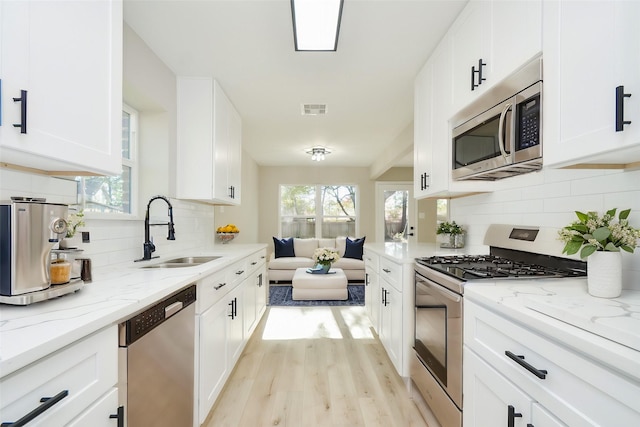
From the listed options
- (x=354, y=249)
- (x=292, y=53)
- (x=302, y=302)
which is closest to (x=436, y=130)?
(x=292, y=53)

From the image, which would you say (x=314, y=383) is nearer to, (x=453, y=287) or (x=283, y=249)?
(x=453, y=287)

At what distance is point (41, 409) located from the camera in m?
0.67

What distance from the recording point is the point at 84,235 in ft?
4.91

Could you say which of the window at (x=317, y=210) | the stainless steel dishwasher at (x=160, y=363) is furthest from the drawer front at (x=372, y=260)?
the window at (x=317, y=210)

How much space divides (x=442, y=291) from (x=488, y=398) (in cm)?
49

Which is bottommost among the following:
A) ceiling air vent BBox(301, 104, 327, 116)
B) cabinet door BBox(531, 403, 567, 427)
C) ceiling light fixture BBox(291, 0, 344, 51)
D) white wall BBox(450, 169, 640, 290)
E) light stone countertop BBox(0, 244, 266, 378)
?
cabinet door BBox(531, 403, 567, 427)

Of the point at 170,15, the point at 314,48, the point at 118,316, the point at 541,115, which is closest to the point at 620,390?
the point at 541,115

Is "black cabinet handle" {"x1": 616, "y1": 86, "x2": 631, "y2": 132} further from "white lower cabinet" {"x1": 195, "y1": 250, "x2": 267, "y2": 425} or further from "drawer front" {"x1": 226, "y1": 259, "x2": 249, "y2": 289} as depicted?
"drawer front" {"x1": 226, "y1": 259, "x2": 249, "y2": 289}

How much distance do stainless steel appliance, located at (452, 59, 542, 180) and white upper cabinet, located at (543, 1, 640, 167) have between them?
Result: 155 mm

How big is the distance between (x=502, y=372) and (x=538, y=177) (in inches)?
45.6

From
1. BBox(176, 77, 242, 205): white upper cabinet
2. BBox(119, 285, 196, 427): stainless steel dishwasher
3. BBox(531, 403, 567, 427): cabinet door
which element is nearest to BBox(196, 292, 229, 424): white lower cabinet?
BBox(119, 285, 196, 427): stainless steel dishwasher

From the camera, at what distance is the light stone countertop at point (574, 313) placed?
2.16ft

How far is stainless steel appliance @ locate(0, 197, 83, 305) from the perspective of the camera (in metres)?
0.91

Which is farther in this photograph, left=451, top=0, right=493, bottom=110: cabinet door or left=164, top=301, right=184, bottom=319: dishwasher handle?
left=451, top=0, right=493, bottom=110: cabinet door
